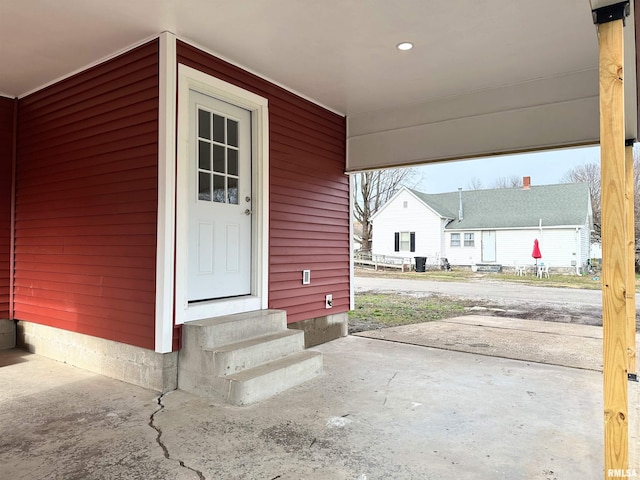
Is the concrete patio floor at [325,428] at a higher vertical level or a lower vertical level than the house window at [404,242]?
lower

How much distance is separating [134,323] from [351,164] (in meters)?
3.18

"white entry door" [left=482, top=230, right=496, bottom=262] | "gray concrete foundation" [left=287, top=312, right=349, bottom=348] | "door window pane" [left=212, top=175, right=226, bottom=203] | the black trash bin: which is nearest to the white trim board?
→ "door window pane" [left=212, top=175, right=226, bottom=203]

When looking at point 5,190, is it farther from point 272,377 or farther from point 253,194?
point 272,377

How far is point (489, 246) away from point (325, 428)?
57.7 feet

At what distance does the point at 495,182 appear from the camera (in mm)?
32438

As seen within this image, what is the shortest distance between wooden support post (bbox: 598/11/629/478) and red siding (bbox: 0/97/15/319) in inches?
210

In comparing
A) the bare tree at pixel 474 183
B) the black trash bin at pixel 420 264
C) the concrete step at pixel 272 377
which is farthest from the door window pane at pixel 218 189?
the bare tree at pixel 474 183

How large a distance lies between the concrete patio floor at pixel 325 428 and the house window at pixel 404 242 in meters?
16.4

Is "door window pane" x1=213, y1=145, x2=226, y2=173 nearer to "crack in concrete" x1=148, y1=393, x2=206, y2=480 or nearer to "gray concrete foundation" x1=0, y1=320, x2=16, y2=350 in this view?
"crack in concrete" x1=148, y1=393, x2=206, y2=480

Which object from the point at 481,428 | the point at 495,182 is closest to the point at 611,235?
the point at 481,428

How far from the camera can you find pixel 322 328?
16.4 ft

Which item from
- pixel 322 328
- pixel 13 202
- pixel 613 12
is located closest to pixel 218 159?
pixel 322 328

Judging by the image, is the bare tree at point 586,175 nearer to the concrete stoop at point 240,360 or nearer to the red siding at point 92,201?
the concrete stoop at point 240,360

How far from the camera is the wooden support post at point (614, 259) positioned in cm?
169
